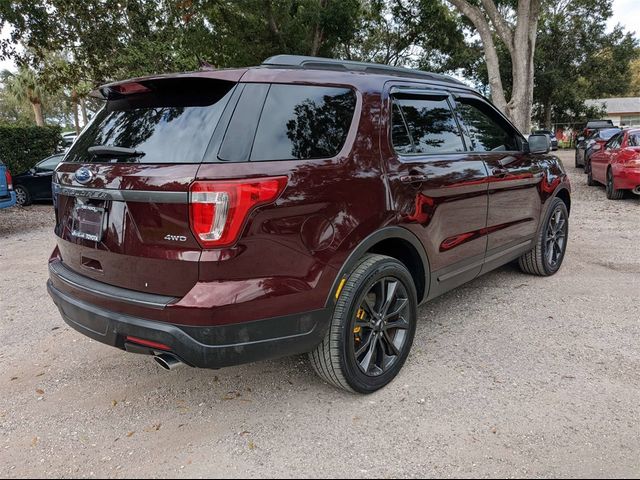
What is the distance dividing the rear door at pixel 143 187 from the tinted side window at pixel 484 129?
221cm

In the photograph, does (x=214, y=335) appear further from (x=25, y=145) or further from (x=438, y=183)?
(x=25, y=145)

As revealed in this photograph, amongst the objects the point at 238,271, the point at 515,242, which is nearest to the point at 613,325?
the point at 515,242

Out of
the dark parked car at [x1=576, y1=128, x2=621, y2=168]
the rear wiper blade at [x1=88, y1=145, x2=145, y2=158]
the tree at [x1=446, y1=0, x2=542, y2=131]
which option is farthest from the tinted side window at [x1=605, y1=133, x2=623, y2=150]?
the rear wiper blade at [x1=88, y1=145, x2=145, y2=158]

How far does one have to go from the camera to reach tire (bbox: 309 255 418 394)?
2.74m

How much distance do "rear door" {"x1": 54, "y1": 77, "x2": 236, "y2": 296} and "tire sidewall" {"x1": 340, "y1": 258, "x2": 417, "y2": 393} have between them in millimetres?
925

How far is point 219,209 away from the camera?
7.34ft

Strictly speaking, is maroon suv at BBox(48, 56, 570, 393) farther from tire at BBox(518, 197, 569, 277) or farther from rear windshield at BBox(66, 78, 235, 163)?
tire at BBox(518, 197, 569, 277)

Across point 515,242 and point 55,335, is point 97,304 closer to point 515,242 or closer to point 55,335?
point 55,335

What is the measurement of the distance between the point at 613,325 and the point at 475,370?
1513 millimetres

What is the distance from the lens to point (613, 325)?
12.9 feet

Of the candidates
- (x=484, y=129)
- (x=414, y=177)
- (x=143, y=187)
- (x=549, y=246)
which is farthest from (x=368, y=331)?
(x=549, y=246)

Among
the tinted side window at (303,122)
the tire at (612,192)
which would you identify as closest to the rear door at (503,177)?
the tinted side window at (303,122)

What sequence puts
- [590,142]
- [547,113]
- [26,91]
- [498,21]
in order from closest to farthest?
[498,21] < [590,142] < [26,91] < [547,113]

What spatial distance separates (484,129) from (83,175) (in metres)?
3.13
